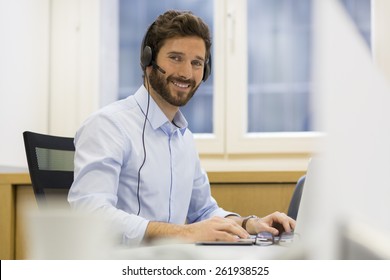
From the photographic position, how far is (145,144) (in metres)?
1.42

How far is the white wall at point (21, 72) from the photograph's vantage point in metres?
2.54

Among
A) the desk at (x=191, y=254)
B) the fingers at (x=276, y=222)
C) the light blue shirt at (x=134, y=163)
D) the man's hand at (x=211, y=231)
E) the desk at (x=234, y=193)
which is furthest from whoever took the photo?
the desk at (x=234, y=193)

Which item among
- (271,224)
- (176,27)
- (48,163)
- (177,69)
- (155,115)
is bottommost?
(271,224)

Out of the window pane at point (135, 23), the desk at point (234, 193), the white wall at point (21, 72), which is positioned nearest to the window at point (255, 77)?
the window pane at point (135, 23)

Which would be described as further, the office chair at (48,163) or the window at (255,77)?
Result: the window at (255,77)

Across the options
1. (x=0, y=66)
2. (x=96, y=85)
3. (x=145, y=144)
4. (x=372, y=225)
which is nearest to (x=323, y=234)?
(x=372, y=225)

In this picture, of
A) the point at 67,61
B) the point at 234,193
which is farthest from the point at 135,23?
the point at 234,193

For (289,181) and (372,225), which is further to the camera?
(289,181)

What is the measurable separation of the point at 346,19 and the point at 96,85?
260 cm

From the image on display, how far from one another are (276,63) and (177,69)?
1.31 m

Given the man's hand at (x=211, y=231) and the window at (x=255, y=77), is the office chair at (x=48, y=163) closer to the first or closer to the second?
the man's hand at (x=211, y=231)

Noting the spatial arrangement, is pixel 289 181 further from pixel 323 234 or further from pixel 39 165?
pixel 323 234

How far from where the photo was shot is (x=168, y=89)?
1521 millimetres

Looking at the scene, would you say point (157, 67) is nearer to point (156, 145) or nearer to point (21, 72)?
point (156, 145)
